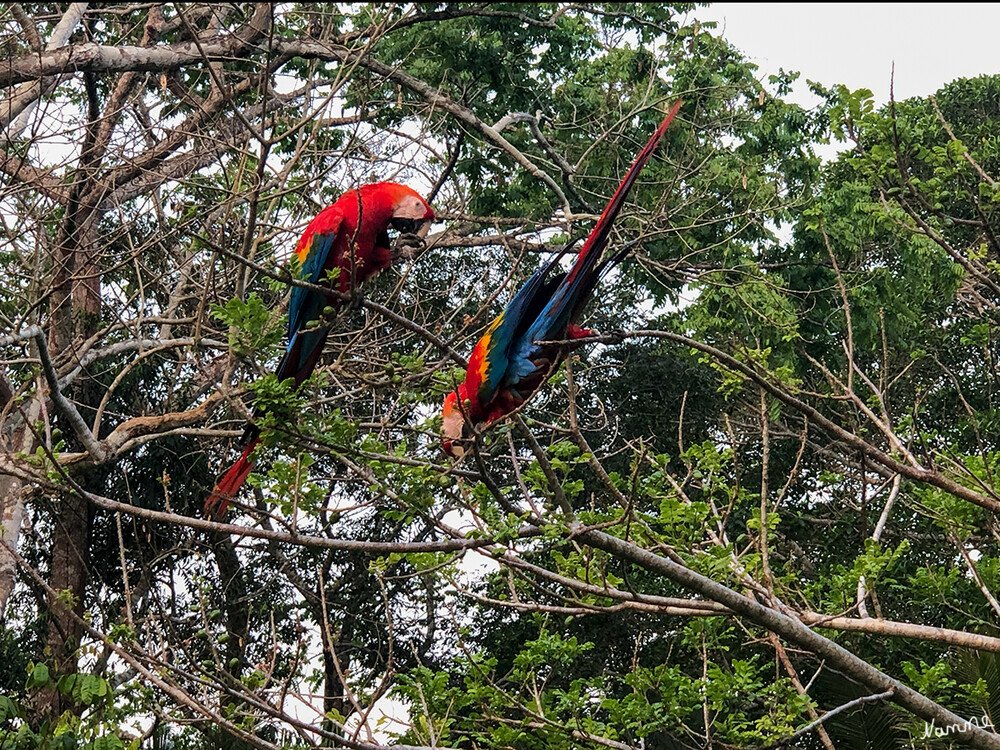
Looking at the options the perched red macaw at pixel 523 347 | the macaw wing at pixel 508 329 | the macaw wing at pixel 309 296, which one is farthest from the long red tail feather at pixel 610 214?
the macaw wing at pixel 309 296

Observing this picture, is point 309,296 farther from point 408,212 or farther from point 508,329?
point 508,329

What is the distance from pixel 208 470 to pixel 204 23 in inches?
132

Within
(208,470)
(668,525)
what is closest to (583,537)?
(668,525)

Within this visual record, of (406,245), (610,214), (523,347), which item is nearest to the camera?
(610,214)

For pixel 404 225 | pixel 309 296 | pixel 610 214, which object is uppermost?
pixel 404 225

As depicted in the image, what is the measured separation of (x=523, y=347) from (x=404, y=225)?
96 cm

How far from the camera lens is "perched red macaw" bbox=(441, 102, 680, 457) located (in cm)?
252

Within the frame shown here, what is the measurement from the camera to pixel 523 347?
2.68 m

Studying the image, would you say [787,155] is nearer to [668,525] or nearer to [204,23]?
[204,23]

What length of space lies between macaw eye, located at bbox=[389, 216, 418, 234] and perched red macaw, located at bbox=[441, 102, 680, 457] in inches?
Result: 30.7

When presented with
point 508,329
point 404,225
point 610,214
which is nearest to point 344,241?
point 404,225

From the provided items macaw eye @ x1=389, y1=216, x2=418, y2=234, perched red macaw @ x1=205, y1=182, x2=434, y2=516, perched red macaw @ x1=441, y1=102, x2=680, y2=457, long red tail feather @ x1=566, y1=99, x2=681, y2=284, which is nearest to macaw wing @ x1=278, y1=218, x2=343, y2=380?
perched red macaw @ x1=205, y1=182, x2=434, y2=516

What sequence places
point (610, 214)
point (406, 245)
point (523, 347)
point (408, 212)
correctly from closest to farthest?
point (610, 214)
point (523, 347)
point (408, 212)
point (406, 245)

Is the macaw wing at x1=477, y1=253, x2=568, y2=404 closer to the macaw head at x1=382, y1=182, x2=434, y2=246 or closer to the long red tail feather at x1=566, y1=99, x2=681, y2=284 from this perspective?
the long red tail feather at x1=566, y1=99, x2=681, y2=284
